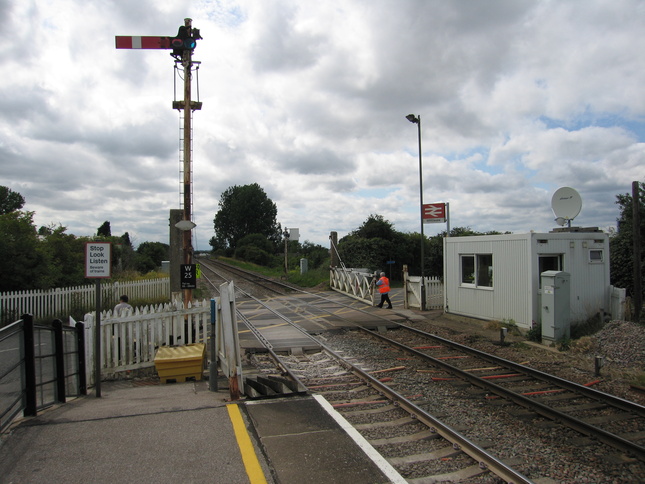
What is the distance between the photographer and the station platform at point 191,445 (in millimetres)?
4113

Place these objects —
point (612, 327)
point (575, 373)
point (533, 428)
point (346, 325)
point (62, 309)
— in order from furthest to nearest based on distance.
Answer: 1. point (62, 309)
2. point (346, 325)
3. point (612, 327)
4. point (575, 373)
5. point (533, 428)

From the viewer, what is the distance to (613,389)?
7824 mm

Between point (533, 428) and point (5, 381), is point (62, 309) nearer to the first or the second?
point (5, 381)

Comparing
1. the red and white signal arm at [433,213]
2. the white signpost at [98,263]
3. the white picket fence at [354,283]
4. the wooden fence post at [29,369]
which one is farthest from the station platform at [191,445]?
the white picket fence at [354,283]

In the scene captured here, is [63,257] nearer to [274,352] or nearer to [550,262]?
[274,352]

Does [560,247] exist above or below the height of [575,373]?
above

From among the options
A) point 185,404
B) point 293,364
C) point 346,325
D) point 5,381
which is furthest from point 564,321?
point 5,381

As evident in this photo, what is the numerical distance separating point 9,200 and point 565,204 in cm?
7317

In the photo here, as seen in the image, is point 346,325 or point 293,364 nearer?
point 293,364

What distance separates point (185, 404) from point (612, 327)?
10.3m

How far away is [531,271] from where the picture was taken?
12.6 meters

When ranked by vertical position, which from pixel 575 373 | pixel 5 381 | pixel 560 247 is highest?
pixel 560 247

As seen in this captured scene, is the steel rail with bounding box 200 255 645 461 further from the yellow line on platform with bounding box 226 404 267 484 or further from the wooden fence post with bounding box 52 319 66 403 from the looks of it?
the wooden fence post with bounding box 52 319 66 403

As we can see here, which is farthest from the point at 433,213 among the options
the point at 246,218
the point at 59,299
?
the point at 246,218
